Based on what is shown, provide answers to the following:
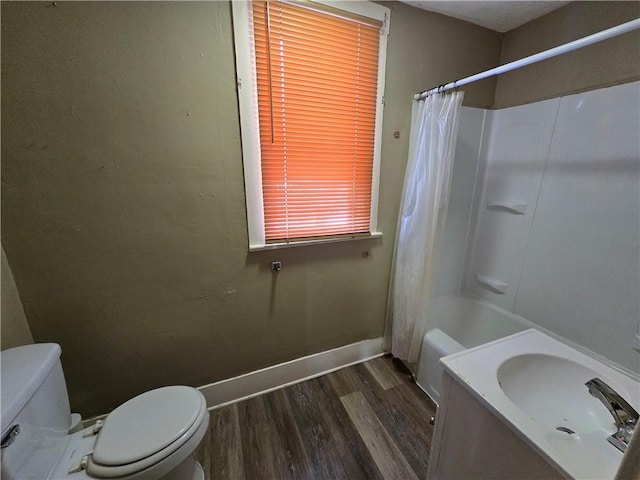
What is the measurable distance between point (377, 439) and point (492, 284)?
1.35m

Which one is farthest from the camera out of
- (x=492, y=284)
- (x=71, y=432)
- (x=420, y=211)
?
(x=492, y=284)

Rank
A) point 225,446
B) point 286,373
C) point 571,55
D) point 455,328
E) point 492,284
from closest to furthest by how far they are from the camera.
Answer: point 225,446
point 571,55
point 286,373
point 492,284
point 455,328

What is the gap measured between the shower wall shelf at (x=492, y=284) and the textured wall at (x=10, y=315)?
2689 mm

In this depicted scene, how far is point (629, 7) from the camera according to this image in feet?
3.92

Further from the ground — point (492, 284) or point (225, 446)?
point (492, 284)

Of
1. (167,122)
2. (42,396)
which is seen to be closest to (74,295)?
(42,396)

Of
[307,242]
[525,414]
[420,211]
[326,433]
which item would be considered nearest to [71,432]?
[326,433]

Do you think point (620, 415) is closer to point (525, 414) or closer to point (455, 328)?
point (525, 414)

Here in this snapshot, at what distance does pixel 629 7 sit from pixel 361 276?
6.19ft

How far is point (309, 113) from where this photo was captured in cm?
133

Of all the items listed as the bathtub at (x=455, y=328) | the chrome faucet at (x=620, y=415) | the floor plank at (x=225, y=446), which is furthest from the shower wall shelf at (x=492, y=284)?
the floor plank at (x=225, y=446)

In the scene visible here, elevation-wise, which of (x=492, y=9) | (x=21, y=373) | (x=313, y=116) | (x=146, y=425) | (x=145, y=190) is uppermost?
(x=492, y=9)

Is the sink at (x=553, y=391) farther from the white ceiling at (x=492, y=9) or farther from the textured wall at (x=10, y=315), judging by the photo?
the textured wall at (x=10, y=315)

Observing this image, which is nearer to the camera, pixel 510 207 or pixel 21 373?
pixel 21 373
